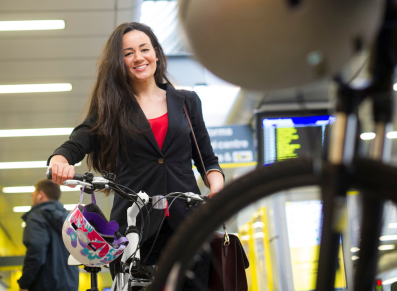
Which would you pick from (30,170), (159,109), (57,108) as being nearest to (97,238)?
(159,109)

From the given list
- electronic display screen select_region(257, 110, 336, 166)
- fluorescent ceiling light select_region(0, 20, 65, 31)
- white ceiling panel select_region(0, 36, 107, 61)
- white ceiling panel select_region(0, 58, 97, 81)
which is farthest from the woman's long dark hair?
white ceiling panel select_region(0, 58, 97, 81)

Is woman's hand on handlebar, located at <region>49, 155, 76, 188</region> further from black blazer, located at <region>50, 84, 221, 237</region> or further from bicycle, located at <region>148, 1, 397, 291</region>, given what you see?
bicycle, located at <region>148, 1, 397, 291</region>

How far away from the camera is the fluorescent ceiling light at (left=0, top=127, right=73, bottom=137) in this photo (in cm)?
846

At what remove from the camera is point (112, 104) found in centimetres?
150

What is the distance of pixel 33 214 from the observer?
3330mm

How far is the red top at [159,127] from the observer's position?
1.50 meters

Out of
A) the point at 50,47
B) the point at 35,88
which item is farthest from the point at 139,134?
the point at 35,88

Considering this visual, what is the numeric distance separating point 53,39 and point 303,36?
5.34 meters

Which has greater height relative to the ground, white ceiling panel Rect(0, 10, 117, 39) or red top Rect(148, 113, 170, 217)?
white ceiling panel Rect(0, 10, 117, 39)

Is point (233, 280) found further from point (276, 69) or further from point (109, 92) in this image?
point (109, 92)

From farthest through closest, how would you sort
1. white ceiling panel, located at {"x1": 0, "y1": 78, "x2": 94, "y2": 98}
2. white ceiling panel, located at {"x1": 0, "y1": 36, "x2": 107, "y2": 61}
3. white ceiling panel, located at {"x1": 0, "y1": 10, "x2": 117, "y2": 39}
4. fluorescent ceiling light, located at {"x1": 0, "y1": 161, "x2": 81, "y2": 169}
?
1. fluorescent ceiling light, located at {"x1": 0, "y1": 161, "x2": 81, "y2": 169}
2. white ceiling panel, located at {"x1": 0, "y1": 78, "x2": 94, "y2": 98}
3. white ceiling panel, located at {"x1": 0, "y1": 36, "x2": 107, "y2": 61}
4. white ceiling panel, located at {"x1": 0, "y1": 10, "x2": 117, "y2": 39}

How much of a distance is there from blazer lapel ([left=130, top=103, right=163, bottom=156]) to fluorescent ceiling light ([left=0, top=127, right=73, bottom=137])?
736cm

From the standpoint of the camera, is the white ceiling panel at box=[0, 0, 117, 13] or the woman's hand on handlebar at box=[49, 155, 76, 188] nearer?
the woman's hand on handlebar at box=[49, 155, 76, 188]

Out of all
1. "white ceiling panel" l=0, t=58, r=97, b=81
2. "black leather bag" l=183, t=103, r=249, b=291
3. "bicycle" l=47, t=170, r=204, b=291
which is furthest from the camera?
"white ceiling panel" l=0, t=58, r=97, b=81
